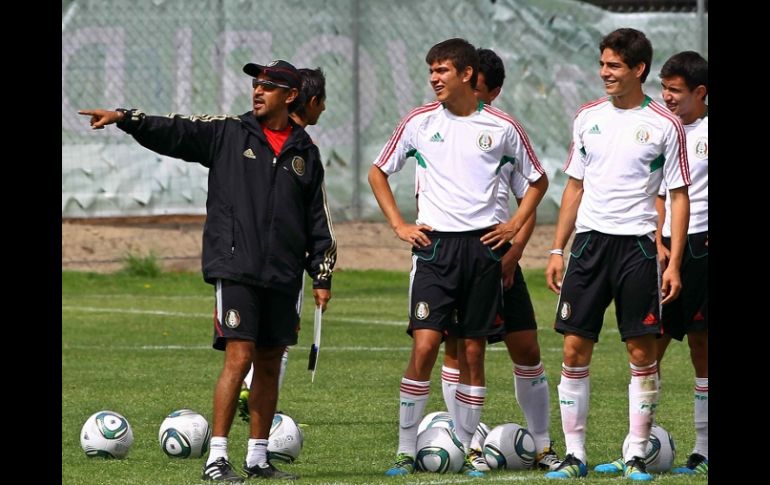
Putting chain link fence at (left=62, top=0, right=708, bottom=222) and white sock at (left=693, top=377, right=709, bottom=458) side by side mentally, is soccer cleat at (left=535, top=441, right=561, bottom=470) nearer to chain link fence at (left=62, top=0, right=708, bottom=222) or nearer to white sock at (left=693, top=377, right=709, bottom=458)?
white sock at (left=693, top=377, right=709, bottom=458)

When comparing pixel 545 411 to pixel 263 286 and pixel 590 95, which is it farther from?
pixel 590 95

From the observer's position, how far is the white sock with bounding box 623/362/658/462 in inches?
296

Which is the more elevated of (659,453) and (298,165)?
(298,165)

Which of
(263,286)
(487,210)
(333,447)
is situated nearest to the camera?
(263,286)

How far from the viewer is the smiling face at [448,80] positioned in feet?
26.3

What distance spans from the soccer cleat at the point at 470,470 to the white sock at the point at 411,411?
0.87 ft

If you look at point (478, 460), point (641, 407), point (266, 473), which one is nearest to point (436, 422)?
point (478, 460)

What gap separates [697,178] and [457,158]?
130 centimetres

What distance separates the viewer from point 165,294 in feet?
60.5

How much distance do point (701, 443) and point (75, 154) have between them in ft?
41.4

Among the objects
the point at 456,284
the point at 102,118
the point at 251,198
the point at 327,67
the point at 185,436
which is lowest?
the point at 185,436

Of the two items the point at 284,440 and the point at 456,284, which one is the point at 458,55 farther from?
the point at 284,440

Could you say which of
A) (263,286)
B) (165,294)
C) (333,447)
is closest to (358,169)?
(165,294)

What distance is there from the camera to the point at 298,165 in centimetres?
763
